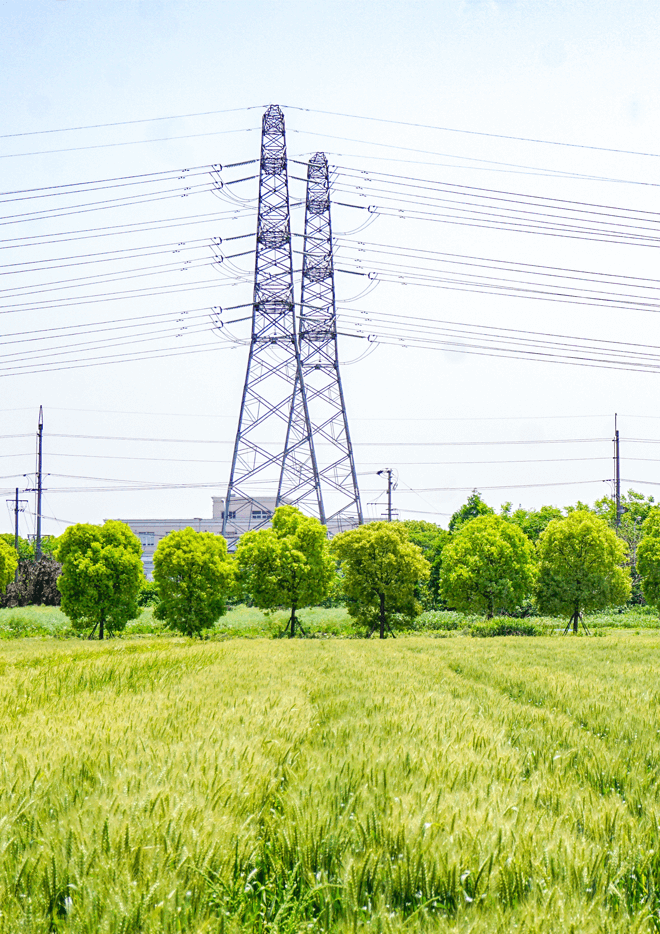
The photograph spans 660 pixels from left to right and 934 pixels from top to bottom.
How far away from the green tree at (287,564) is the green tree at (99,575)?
778 centimetres

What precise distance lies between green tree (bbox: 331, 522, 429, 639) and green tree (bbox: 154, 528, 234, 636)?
30.1 feet

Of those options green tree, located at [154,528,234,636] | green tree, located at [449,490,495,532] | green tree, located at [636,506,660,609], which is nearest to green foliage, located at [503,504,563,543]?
green tree, located at [449,490,495,532]

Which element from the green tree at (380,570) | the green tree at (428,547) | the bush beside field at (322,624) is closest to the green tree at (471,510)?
the green tree at (428,547)

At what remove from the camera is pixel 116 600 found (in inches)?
1708

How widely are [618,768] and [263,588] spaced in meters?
40.2

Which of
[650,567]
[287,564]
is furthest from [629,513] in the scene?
[287,564]

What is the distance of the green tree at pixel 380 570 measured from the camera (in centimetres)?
4641

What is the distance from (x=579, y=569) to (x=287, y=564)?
21952 mm

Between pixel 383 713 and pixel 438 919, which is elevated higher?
pixel 438 919

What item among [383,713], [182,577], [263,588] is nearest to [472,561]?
[263,588]

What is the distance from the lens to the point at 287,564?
45.1 m

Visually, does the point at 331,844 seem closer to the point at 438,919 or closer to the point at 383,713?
the point at 438,919

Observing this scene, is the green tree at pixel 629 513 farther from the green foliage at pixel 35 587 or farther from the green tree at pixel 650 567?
the green foliage at pixel 35 587

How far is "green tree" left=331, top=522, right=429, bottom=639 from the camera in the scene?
4641 centimetres
